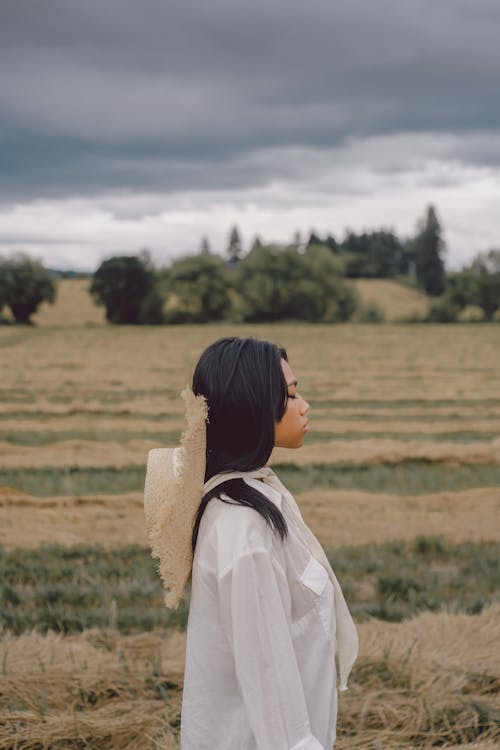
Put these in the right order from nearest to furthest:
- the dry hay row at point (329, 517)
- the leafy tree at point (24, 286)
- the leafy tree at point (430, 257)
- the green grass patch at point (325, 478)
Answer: the dry hay row at point (329, 517) → the green grass patch at point (325, 478) → the leafy tree at point (24, 286) → the leafy tree at point (430, 257)

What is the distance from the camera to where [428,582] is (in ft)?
18.9

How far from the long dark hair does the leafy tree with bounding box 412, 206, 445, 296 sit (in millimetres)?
90049

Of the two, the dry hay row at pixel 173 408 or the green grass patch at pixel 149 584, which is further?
the dry hay row at pixel 173 408

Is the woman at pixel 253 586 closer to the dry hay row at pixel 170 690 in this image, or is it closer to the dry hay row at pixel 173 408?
the dry hay row at pixel 170 690

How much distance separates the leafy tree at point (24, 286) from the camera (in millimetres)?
56844

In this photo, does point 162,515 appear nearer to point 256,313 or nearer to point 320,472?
point 320,472

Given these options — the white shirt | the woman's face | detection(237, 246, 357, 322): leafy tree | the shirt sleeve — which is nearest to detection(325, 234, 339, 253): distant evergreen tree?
detection(237, 246, 357, 322): leafy tree

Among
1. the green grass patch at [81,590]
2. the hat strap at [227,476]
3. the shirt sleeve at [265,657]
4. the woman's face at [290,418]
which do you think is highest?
the woman's face at [290,418]

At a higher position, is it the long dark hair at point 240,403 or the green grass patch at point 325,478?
the long dark hair at point 240,403

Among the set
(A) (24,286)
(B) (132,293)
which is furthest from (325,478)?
(A) (24,286)

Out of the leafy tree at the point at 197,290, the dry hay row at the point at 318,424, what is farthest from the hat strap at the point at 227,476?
the leafy tree at the point at 197,290

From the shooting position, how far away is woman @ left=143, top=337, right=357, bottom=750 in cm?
172

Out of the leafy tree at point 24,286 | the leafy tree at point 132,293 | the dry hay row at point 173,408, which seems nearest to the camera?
the dry hay row at point 173,408

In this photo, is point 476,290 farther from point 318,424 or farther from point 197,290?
point 318,424
